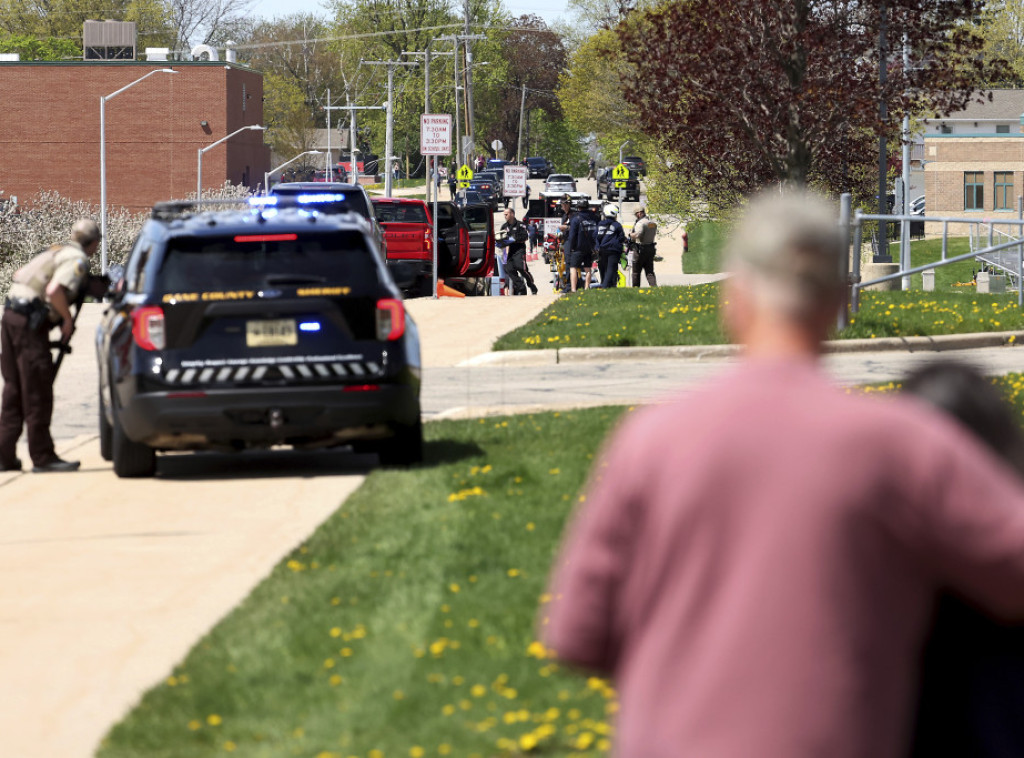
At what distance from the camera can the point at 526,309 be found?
24656 millimetres

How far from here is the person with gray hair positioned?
264cm

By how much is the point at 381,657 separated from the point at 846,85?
768 inches

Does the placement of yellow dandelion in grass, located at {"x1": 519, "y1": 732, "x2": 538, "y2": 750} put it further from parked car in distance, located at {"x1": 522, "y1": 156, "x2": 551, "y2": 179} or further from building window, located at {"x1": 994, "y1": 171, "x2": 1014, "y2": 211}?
parked car in distance, located at {"x1": 522, "y1": 156, "x2": 551, "y2": 179}

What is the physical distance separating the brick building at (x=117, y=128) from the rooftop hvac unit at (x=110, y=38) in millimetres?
2880

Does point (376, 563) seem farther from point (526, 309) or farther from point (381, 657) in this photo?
point (526, 309)

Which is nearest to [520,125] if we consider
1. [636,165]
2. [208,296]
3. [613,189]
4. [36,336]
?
[636,165]

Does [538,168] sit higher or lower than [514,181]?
higher

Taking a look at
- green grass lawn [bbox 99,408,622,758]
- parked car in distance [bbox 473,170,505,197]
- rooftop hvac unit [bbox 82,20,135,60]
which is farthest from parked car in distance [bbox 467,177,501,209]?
green grass lawn [bbox 99,408,622,758]

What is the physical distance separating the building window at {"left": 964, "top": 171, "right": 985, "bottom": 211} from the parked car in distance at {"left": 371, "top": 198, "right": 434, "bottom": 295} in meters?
69.8

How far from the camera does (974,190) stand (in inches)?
3767

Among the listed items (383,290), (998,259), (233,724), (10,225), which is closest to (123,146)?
(10,225)

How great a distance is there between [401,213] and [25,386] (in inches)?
768

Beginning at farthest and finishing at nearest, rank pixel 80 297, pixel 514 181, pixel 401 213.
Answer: pixel 514 181
pixel 401 213
pixel 80 297

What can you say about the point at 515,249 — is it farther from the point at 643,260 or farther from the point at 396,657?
the point at 396,657
